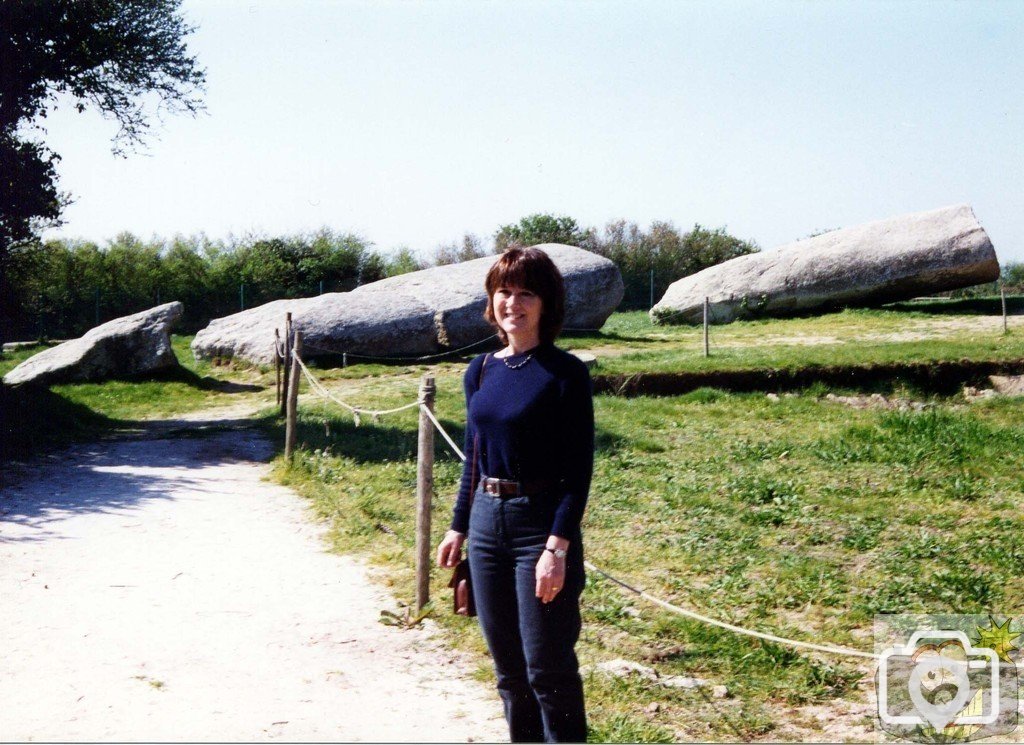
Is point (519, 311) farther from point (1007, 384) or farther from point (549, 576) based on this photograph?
point (1007, 384)

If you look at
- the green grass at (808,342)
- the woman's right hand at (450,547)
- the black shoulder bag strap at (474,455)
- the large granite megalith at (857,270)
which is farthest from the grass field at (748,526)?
the large granite megalith at (857,270)

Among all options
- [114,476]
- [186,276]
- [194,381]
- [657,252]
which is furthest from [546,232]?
[114,476]

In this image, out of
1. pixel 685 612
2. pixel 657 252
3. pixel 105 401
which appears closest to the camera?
pixel 685 612

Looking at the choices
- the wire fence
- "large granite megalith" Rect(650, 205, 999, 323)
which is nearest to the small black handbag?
the wire fence

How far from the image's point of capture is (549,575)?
3244mm

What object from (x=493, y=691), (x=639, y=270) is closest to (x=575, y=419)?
(x=493, y=691)

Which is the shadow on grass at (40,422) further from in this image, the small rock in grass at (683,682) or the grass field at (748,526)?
the small rock in grass at (683,682)

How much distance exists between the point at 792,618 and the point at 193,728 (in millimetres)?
3017

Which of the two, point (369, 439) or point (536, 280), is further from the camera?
point (369, 439)

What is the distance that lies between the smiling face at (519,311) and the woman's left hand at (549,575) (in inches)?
30.1

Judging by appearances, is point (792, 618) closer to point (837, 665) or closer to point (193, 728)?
point (837, 665)

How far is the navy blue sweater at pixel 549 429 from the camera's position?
3352mm

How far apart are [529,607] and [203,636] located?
2741mm

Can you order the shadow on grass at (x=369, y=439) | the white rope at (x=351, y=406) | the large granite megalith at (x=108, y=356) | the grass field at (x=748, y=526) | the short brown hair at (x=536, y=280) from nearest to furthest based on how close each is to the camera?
1. the short brown hair at (x=536, y=280)
2. the grass field at (x=748, y=526)
3. the white rope at (x=351, y=406)
4. the shadow on grass at (x=369, y=439)
5. the large granite megalith at (x=108, y=356)
